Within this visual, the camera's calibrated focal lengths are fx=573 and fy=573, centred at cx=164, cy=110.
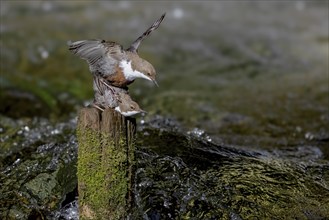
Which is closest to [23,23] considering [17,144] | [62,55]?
[62,55]

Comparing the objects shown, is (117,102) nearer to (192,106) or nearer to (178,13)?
(192,106)

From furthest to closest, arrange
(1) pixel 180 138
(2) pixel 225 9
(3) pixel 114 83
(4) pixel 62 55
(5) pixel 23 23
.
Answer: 1. (2) pixel 225 9
2. (5) pixel 23 23
3. (4) pixel 62 55
4. (1) pixel 180 138
5. (3) pixel 114 83

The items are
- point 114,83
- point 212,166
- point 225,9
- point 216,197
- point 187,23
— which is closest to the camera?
point 114,83

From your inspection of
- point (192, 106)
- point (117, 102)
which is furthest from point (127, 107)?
point (192, 106)

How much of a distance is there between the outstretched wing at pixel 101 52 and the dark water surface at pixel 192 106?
83cm

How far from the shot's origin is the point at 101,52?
2.90m

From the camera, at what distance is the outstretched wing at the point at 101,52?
2.88m

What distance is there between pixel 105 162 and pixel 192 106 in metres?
3.87

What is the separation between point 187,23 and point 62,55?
279 cm

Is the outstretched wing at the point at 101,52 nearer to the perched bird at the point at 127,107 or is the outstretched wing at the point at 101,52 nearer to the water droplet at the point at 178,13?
the perched bird at the point at 127,107

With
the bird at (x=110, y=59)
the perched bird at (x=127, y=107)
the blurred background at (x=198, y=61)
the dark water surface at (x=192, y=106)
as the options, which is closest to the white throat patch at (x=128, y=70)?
the bird at (x=110, y=59)

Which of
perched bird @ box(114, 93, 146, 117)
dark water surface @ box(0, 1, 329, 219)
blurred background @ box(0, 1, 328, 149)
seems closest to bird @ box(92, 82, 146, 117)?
perched bird @ box(114, 93, 146, 117)

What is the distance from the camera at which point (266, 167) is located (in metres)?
3.89

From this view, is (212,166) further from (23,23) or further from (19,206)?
(23,23)
